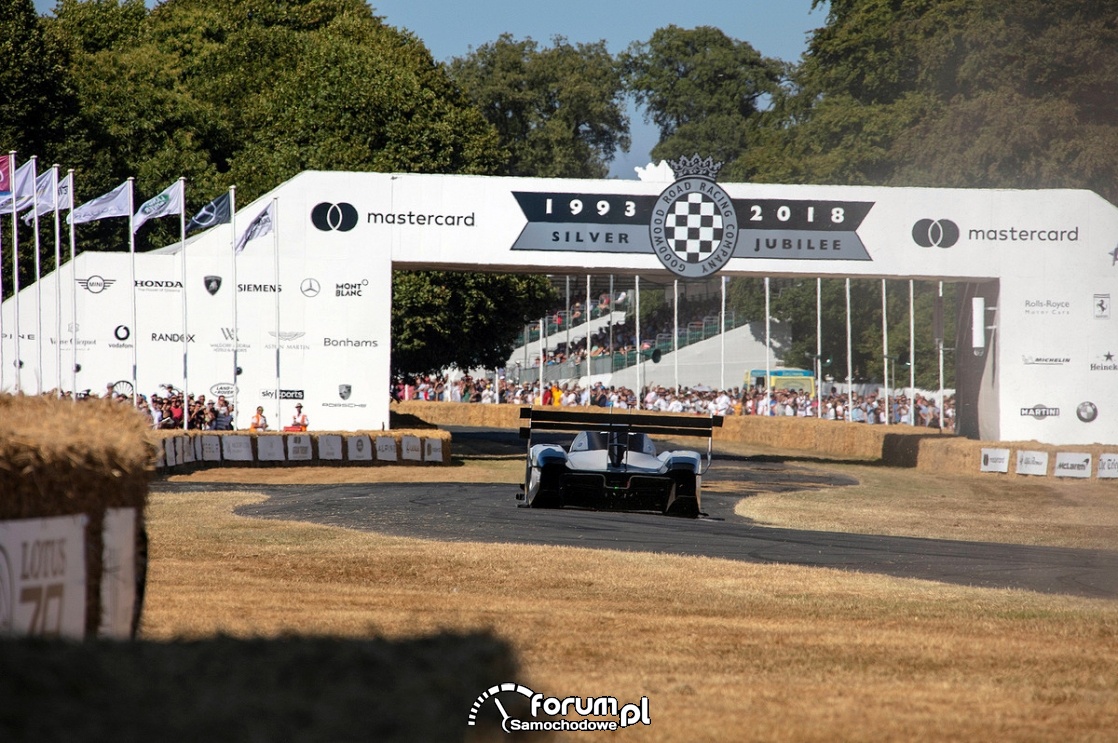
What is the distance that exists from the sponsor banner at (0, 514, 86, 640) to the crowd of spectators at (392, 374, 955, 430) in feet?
115

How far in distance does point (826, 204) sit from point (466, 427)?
28083 millimetres

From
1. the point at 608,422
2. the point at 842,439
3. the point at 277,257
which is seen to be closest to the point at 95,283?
the point at 277,257

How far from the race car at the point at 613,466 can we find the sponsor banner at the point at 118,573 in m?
10.4

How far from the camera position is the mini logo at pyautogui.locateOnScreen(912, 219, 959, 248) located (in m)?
30.3

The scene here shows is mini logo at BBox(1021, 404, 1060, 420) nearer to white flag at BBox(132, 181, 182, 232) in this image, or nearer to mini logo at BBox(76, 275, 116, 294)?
white flag at BBox(132, 181, 182, 232)

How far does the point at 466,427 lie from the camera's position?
55.5 metres

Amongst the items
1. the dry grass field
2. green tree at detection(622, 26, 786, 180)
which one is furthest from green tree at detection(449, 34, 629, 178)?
the dry grass field

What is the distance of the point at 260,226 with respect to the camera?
29.5m

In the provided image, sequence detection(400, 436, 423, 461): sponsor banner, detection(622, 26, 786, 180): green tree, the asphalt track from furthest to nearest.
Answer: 1. detection(622, 26, 786, 180): green tree
2. detection(400, 436, 423, 461): sponsor banner
3. the asphalt track

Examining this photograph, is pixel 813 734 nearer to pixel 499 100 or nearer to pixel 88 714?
pixel 88 714

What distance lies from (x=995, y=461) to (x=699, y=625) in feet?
75.3

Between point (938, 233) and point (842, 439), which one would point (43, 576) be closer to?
point (938, 233)

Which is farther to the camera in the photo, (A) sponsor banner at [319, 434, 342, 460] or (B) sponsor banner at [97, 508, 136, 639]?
(A) sponsor banner at [319, 434, 342, 460]

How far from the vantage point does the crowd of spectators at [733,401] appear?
46.2 metres
